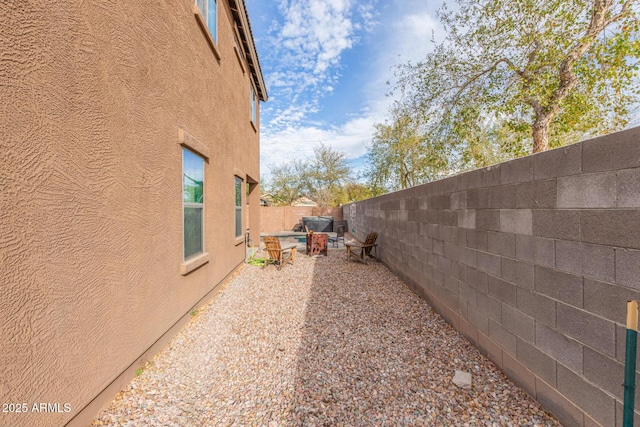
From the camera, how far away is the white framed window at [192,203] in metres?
3.79

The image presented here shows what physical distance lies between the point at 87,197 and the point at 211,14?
16.4 feet

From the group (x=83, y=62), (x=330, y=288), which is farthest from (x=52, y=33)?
(x=330, y=288)

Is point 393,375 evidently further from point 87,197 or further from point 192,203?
point 192,203

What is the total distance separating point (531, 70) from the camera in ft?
25.4

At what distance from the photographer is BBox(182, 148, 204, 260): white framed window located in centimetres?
379

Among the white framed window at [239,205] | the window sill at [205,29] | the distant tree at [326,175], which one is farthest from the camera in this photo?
the distant tree at [326,175]

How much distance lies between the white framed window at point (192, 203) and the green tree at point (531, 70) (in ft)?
28.7

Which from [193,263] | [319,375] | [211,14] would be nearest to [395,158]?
[211,14]

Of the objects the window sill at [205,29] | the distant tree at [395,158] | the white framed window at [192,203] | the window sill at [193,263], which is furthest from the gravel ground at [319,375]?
the distant tree at [395,158]

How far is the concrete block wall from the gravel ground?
349mm

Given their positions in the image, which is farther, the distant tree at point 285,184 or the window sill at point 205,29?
the distant tree at point 285,184

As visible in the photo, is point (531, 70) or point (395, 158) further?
point (395, 158)

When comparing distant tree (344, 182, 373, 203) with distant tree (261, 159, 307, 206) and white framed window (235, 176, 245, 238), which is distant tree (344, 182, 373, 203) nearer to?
distant tree (261, 159, 307, 206)

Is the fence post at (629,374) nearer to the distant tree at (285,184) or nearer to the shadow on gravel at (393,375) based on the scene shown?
the shadow on gravel at (393,375)
